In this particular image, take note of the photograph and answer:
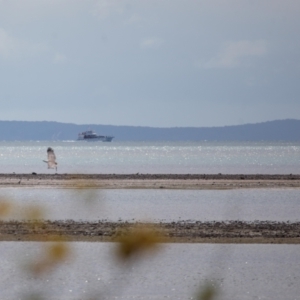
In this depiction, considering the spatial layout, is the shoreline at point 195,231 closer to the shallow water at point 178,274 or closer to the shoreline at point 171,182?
the shallow water at point 178,274

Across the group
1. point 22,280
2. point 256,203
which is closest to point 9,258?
point 22,280

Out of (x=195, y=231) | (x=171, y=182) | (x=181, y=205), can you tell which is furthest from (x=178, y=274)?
(x=171, y=182)

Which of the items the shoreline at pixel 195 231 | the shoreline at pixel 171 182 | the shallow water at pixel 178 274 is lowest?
the shallow water at pixel 178 274

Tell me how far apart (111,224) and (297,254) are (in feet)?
20.9

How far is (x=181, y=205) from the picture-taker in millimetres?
31516

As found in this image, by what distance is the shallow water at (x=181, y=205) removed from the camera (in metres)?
25.9

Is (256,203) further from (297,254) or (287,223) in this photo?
(297,254)

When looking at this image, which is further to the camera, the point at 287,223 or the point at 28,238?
the point at 287,223

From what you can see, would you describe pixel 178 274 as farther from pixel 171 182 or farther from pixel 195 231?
pixel 171 182

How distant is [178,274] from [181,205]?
15.8 m

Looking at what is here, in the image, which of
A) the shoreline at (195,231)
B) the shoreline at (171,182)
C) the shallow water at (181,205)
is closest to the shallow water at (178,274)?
the shoreline at (195,231)

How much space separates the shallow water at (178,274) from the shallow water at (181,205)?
1303 mm

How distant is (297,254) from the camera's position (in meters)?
18.5

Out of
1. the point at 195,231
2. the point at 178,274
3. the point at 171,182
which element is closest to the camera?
the point at 178,274
